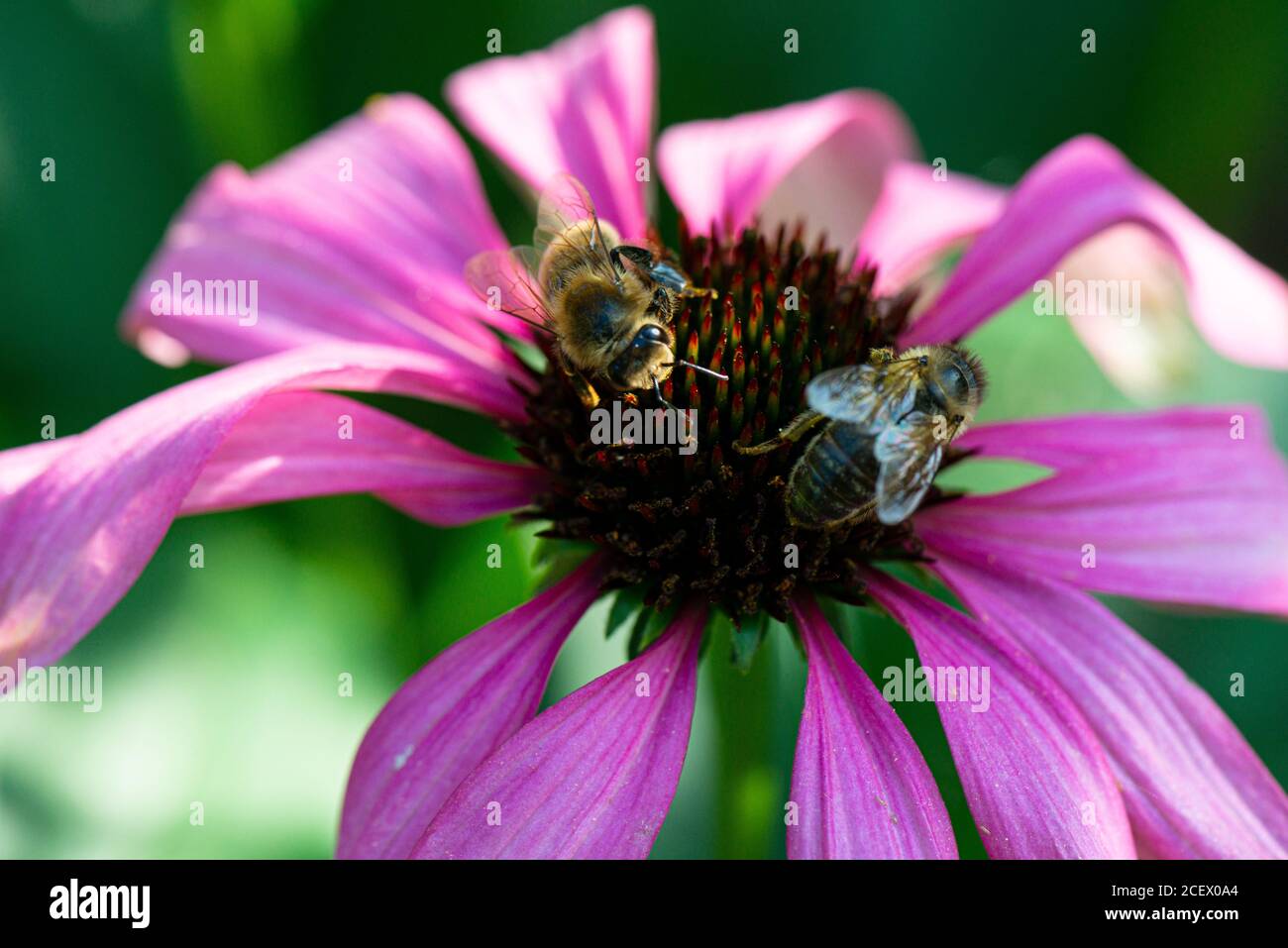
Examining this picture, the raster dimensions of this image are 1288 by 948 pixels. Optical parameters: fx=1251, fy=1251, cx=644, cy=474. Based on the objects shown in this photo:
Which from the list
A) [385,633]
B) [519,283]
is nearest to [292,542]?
[385,633]

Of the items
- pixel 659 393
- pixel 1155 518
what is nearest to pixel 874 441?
pixel 659 393

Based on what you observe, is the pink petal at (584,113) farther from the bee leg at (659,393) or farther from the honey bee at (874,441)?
the honey bee at (874,441)

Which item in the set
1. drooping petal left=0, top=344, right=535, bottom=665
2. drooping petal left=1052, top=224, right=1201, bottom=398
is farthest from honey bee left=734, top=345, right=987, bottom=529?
drooping petal left=1052, top=224, right=1201, bottom=398

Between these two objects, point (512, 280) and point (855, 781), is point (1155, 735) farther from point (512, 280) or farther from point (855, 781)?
point (512, 280)

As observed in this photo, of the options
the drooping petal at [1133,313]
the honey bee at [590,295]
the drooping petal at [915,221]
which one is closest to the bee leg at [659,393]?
the honey bee at [590,295]

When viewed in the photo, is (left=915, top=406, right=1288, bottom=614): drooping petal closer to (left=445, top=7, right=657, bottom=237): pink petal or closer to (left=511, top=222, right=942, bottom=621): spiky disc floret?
(left=511, top=222, right=942, bottom=621): spiky disc floret

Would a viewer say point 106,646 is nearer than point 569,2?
Yes
